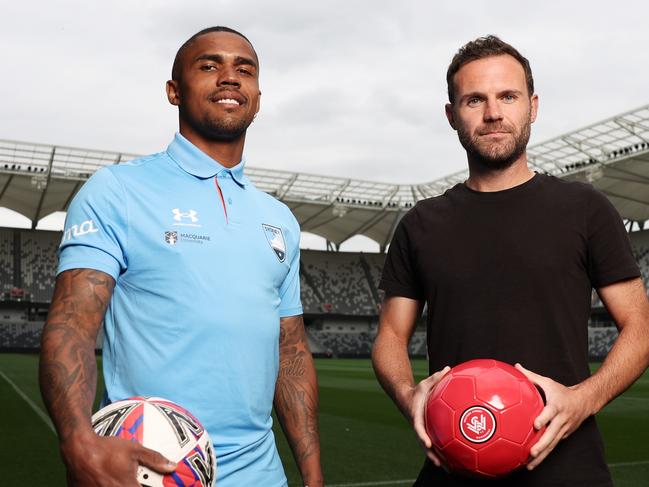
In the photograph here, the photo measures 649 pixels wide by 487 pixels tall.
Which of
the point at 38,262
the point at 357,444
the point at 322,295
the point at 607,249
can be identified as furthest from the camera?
the point at 322,295

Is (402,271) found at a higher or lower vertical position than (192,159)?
lower

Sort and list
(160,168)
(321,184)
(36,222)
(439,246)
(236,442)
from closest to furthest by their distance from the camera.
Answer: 1. (236,442)
2. (160,168)
3. (439,246)
4. (321,184)
5. (36,222)

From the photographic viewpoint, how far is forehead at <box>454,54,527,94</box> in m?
2.68

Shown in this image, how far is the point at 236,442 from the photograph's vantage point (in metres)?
2.42

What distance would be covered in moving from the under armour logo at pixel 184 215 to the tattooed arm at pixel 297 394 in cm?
74

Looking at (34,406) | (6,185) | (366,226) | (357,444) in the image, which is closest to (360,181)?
(366,226)

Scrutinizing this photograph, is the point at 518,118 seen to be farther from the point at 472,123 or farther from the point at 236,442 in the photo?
the point at 236,442

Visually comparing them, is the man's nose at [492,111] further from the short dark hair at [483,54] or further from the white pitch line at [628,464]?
the white pitch line at [628,464]

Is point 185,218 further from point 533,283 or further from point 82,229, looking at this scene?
point 533,283

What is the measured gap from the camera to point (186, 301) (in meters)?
2.35

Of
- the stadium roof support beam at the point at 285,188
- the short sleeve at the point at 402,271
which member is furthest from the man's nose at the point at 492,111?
the stadium roof support beam at the point at 285,188

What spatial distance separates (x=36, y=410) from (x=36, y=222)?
35219 millimetres

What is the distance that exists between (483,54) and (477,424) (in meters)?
1.39

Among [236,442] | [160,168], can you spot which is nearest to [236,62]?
[160,168]
